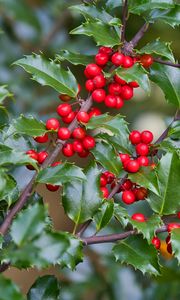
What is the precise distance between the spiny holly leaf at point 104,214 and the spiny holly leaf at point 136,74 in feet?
0.61

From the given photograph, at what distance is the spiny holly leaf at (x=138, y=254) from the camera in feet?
2.90

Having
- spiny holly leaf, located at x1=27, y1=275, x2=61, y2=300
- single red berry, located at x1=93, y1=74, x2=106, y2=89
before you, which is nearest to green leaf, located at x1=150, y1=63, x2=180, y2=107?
single red berry, located at x1=93, y1=74, x2=106, y2=89

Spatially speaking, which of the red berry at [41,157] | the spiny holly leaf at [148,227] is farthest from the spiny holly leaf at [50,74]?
the spiny holly leaf at [148,227]

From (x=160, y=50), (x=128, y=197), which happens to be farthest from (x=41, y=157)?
(x=160, y=50)

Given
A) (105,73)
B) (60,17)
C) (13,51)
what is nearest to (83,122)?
(105,73)

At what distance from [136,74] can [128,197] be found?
190mm

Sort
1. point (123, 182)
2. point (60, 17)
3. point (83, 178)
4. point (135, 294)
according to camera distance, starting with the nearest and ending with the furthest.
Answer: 1. point (83, 178)
2. point (123, 182)
3. point (135, 294)
4. point (60, 17)

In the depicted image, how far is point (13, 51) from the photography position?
6.23 feet

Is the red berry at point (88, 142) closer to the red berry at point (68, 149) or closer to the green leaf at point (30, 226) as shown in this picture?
the red berry at point (68, 149)

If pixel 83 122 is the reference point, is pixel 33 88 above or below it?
below

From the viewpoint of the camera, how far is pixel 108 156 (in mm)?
926

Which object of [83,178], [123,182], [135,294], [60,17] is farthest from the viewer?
[60,17]

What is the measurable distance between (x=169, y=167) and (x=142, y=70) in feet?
0.51

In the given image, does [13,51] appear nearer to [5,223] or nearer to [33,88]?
[33,88]
